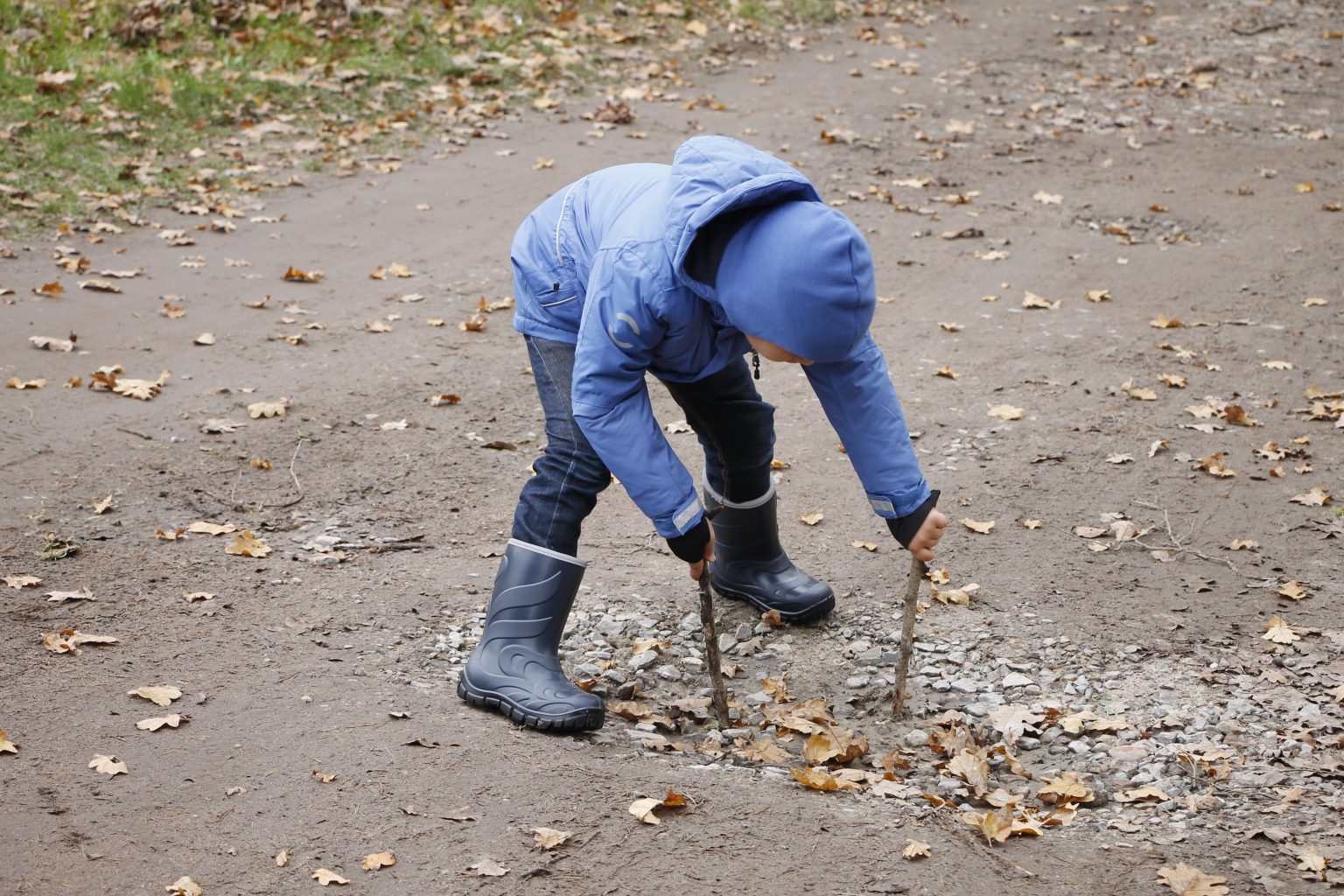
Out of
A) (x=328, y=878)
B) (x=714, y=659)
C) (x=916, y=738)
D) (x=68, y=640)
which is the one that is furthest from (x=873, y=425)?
(x=68, y=640)

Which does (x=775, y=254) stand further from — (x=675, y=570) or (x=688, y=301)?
(x=675, y=570)

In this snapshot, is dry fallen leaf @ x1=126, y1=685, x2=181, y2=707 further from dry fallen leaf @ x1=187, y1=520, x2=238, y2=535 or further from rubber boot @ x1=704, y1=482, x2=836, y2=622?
rubber boot @ x1=704, y1=482, x2=836, y2=622

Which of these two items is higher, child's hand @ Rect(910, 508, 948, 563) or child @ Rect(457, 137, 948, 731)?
child @ Rect(457, 137, 948, 731)

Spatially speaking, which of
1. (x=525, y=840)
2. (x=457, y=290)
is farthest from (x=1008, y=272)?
(x=525, y=840)

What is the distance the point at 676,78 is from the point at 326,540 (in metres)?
8.02

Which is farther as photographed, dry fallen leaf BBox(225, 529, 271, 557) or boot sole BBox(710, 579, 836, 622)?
dry fallen leaf BBox(225, 529, 271, 557)

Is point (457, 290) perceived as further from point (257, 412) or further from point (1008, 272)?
point (1008, 272)

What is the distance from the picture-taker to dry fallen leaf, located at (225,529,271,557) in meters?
4.29

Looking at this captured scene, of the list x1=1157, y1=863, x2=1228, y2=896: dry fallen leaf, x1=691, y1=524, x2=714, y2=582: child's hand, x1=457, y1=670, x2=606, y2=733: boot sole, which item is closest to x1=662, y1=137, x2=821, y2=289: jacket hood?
x1=691, y1=524, x2=714, y2=582: child's hand

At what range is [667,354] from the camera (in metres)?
3.08

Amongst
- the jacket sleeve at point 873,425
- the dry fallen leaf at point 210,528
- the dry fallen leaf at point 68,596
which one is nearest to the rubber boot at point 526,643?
the jacket sleeve at point 873,425

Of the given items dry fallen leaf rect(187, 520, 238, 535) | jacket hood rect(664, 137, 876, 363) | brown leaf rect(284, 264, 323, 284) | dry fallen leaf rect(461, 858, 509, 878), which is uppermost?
jacket hood rect(664, 137, 876, 363)

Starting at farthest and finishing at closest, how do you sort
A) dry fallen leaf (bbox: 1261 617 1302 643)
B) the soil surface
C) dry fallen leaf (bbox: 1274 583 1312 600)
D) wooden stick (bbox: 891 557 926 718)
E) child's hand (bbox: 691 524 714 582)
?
dry fallen leaf (bbox: 1274 583 1312 600) < dry fallen leaf (bbox: 1261 617 1302 643) < wooden stick (bbox: 891 557 926 718) < child's hand (bbox: 691 524 714 582) < the soil surface

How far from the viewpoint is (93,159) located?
27.7ft
